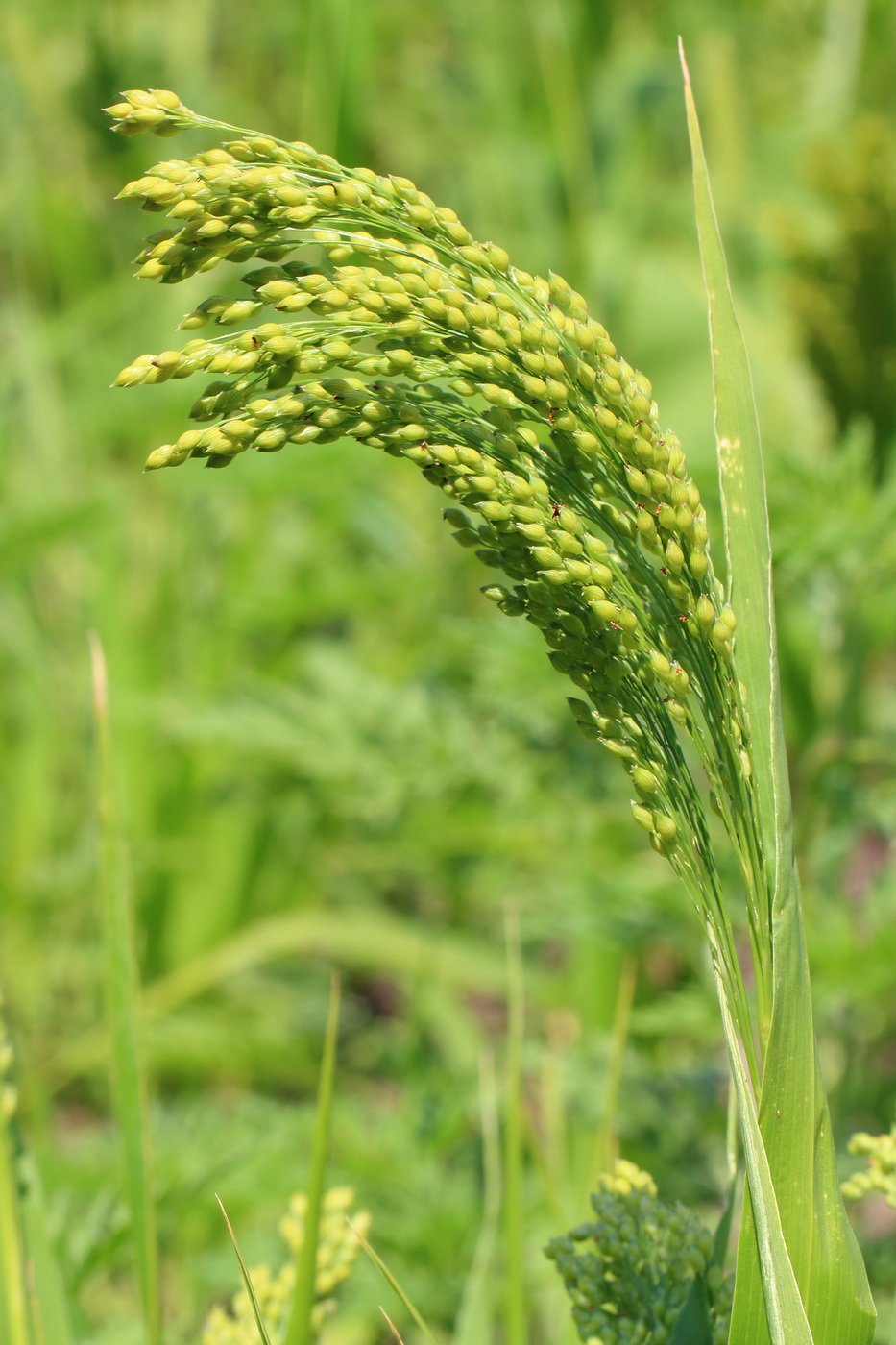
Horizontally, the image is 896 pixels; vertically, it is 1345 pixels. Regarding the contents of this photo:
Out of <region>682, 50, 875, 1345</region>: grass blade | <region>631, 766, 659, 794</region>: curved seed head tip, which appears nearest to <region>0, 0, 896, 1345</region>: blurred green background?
<region>682, 50, 875, 1345</region>: grass blade

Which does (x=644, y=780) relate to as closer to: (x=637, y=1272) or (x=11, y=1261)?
(x=637, y=1272)

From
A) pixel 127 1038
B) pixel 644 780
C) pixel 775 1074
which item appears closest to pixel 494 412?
pixel 644 780

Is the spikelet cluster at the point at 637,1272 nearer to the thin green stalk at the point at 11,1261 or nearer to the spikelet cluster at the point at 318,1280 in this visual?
the spikelet cluster at the point at 318,1280

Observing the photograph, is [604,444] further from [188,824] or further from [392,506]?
[392,506]

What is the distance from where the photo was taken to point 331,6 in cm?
241

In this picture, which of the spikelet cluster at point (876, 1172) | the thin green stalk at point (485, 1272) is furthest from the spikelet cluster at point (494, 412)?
the thin green stalk at point (485, 1272)

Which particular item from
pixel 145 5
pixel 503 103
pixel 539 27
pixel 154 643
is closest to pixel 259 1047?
pixel 154 643

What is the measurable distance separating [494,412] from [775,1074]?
333mm

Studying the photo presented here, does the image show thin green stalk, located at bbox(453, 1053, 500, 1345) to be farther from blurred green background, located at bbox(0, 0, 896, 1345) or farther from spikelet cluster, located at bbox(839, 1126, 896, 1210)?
spikelet cluster, located at bbox(839, 1126, 896, 1210)

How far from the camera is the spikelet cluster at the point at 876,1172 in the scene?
2.29 ft

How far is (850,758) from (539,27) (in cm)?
240

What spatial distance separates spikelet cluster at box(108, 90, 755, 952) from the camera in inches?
22.2

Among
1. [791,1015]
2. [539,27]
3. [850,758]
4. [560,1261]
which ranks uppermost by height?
[539,27]

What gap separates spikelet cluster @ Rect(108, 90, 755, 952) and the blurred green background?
0.55 metres
